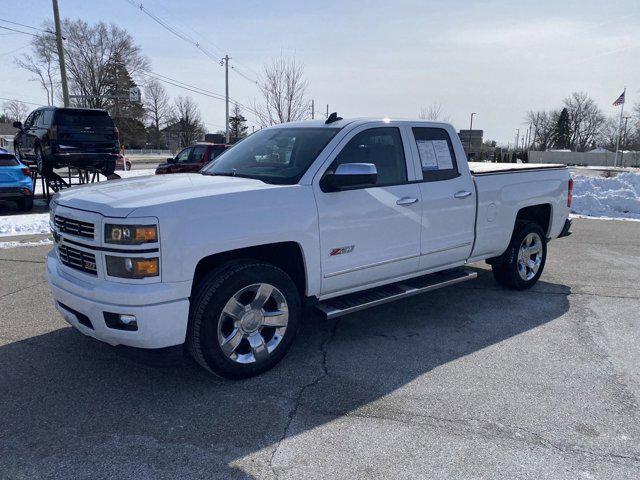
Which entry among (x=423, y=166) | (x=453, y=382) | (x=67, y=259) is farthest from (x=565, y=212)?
(x=67, y=259)

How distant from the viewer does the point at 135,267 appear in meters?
3.18

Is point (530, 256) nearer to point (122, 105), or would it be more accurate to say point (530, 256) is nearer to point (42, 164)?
point (42, 164)

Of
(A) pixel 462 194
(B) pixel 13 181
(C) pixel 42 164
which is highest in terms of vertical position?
(C) pixel 42 164

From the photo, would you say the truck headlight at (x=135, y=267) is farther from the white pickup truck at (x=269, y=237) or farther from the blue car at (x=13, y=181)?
the blue car at (x=13, y=181)

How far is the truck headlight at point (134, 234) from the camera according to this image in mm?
3138

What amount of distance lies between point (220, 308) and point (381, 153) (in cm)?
206

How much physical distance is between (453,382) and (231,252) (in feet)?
6.30

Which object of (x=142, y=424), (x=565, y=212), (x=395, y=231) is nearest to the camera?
(x=142, y=424)

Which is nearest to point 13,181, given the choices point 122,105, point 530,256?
point 530,256

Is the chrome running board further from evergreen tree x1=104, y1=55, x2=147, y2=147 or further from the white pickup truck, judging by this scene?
A: evergreen tree x1=104, y1=55, x2=147, y2=147

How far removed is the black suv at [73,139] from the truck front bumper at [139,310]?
434 inches

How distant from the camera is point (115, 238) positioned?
3.18m

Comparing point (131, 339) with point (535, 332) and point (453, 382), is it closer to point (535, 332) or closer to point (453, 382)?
point (453, 382)

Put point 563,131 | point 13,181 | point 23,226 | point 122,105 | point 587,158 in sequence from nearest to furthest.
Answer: point 23,226, point 13,181, point 122,105, point 587,158, point 563,131
